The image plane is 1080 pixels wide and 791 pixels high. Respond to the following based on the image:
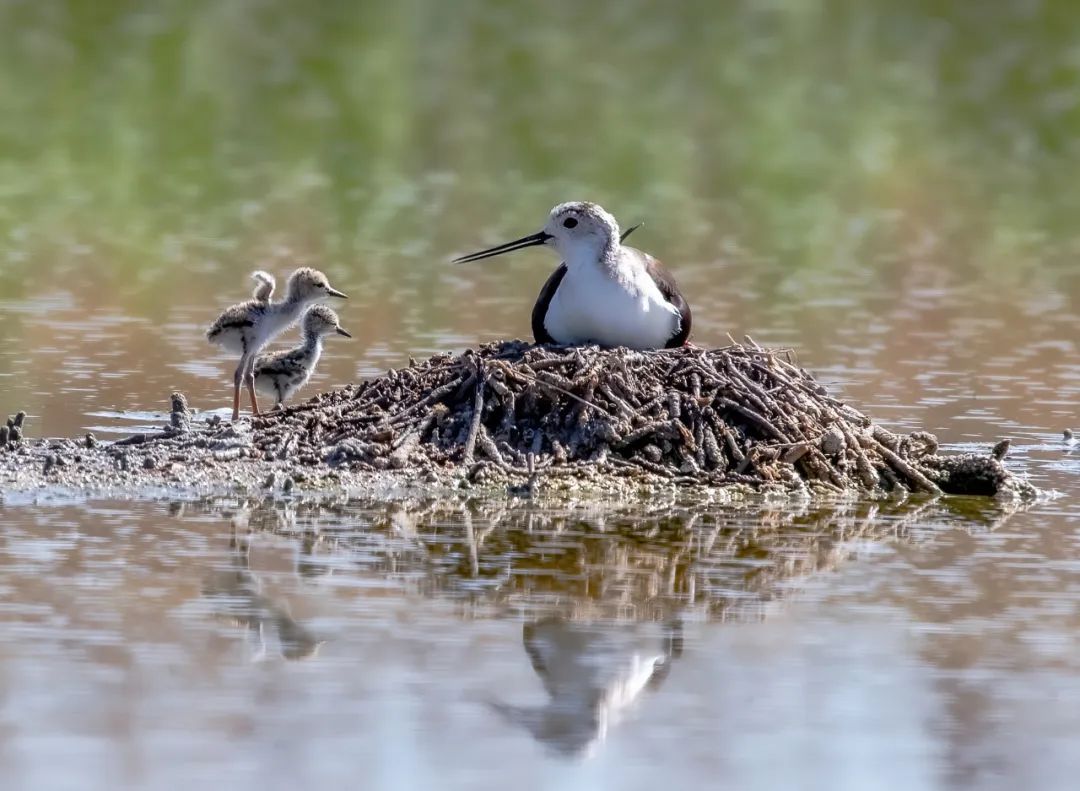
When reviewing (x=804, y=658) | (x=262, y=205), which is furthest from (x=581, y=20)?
(x=804, y=658)

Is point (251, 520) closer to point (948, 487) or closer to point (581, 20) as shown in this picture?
point (948, 487)

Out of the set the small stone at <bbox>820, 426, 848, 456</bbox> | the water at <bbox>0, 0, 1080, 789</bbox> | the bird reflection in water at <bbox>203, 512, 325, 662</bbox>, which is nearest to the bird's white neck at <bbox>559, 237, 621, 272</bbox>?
the small stone at <bbox>820, 426, 848, 456</bbox>

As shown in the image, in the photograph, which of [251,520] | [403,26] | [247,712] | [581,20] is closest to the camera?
[247,712]

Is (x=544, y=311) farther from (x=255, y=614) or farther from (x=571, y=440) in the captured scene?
(x=255, y=614)

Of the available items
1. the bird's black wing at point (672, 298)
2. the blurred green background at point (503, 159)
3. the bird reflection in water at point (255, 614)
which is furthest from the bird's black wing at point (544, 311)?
the bird reflection in water at point (255, 614)

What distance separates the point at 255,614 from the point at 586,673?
1.34 m

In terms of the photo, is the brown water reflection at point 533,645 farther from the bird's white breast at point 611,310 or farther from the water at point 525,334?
the bird's white breast at point 611,310

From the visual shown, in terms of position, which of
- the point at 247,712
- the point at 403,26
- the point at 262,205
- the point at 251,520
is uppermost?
the point at 403,26

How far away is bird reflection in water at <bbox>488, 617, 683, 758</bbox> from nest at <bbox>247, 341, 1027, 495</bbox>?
8.15 ft

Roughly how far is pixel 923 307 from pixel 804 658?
30.4 feet

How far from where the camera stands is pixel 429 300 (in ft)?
54.5

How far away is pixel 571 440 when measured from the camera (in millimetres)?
11125

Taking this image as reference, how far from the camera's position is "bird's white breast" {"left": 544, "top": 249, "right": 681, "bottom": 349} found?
1164 cm

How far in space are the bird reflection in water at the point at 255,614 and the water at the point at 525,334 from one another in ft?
0.06
